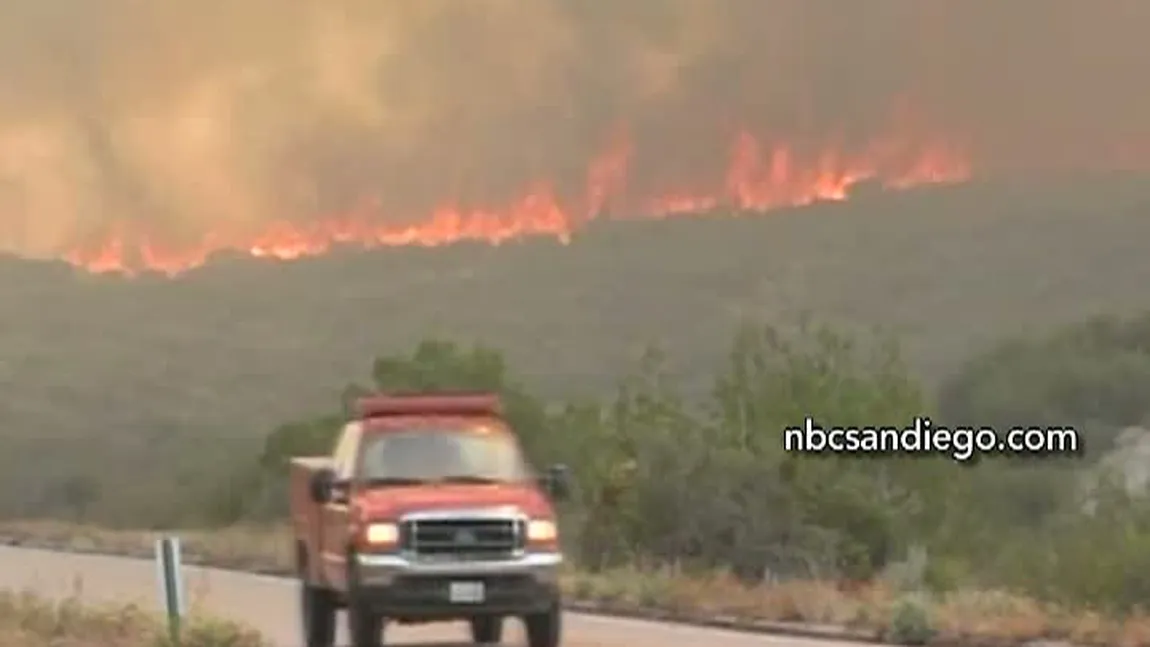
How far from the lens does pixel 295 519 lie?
86.2ft

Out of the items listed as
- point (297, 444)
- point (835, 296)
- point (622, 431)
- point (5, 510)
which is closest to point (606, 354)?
point (835, 296)

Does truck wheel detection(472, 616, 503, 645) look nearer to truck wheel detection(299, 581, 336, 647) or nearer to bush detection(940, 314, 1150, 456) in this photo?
truck wheel detection(299, 581, 336, 647)

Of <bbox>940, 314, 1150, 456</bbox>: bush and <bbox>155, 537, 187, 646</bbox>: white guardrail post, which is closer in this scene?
<bbox>155, 537, 187, 646</bbox>: white guardrail post

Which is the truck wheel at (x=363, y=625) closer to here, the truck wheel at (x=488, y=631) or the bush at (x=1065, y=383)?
the truck wheel at (x=488, y=631)

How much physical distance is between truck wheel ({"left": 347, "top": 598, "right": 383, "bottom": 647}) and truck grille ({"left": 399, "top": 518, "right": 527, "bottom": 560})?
27.9 inches

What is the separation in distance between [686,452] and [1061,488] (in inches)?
802

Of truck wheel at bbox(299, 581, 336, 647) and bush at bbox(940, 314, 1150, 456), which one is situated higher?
bush at bbox(940, 314, 1150, 456)

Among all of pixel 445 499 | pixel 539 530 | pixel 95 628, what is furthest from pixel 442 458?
pixel 95 628

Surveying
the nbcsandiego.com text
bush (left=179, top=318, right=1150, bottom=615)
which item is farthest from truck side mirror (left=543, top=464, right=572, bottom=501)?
the nbcsandiego.com text

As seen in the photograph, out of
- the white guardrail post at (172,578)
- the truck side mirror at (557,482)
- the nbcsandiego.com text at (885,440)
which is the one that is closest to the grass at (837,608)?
the white guardrail post at (172,578)

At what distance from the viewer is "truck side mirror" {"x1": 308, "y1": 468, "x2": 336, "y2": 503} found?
22.3 metres

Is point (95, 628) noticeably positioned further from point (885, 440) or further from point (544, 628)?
point (885, 440)

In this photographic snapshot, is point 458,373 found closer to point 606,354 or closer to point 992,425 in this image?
point 992,425

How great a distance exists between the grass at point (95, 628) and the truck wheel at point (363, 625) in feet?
4.45
